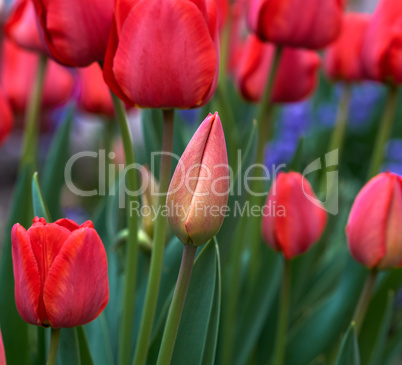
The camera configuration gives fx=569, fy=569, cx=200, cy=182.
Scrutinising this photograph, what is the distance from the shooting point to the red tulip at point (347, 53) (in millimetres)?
958

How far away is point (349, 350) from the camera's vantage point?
1.86 feet

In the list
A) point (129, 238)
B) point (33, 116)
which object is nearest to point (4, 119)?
point (33, 116)

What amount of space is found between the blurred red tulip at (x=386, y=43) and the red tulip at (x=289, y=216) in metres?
0.25

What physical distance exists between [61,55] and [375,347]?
20.8 inches

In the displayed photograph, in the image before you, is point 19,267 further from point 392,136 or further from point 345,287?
point 392,136

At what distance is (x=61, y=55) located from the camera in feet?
1.67

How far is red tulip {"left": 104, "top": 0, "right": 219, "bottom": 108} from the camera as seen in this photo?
47 centimetres

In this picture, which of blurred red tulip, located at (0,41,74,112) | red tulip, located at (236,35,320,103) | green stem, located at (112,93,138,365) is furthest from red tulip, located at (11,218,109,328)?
blurred red tulip, located at (0,41,74,112)

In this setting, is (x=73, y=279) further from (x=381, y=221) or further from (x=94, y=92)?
(x=94, y=92)

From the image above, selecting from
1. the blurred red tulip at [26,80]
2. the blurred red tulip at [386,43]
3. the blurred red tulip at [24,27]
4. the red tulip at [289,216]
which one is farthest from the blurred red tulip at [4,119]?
the blurred red tulip at [386,43]

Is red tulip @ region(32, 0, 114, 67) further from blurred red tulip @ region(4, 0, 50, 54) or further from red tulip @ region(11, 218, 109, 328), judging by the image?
blurred red tulip @ region(4, 0, 50, 54)

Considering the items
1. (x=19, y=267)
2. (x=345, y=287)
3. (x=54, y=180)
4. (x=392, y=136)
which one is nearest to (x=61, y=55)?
(x=19, y=267)

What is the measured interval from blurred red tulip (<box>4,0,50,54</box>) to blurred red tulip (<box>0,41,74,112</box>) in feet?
0.49

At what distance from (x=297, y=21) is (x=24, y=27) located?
0.40 meters
